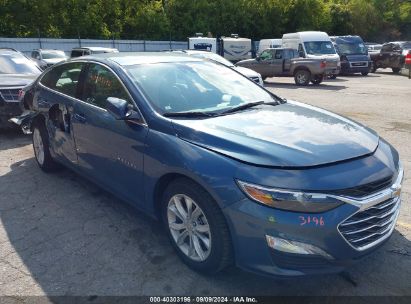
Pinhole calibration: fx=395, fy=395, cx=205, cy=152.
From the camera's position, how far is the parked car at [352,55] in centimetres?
2062

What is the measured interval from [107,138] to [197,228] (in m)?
1.34

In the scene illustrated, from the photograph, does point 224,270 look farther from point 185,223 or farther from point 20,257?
point 20,257

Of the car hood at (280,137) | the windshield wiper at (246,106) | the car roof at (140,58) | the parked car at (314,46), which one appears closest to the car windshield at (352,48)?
the parked car at (314,46)

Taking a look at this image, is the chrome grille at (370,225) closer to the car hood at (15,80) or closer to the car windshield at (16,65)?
the car hood at (15,80)

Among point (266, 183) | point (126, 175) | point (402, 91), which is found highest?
point (266, 183)

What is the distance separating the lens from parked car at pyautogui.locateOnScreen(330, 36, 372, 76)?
2062 cm

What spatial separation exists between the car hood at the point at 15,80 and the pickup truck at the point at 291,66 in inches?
476

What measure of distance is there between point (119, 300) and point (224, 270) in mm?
820

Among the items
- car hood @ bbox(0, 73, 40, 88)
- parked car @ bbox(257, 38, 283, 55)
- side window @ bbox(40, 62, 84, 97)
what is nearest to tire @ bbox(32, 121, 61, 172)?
side window @ bbox(40, 62, 84, 97)

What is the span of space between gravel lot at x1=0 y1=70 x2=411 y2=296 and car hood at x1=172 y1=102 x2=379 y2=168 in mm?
937

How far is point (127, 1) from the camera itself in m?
32.6

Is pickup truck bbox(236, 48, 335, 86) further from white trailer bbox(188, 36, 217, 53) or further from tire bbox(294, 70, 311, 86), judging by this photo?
white trailer bbox(188, 36, 217, 53)

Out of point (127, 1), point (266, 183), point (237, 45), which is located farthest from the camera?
point (127, 1)

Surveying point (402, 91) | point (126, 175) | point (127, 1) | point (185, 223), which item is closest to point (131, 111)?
point (126, 175)
